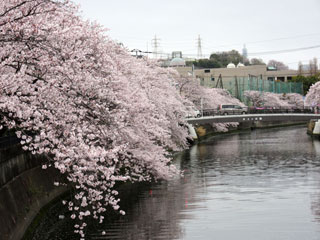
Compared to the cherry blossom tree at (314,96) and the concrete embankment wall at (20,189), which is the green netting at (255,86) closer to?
the cherry blossom tree at (314,96)

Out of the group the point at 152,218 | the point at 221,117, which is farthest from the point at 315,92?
the point at 152,218

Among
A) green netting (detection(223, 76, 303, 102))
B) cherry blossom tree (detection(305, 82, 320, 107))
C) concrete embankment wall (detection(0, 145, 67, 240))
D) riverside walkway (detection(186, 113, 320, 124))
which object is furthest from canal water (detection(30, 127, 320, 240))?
green netting (detection(223, 76, 303, 102))

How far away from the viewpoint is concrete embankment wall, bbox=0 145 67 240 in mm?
21167

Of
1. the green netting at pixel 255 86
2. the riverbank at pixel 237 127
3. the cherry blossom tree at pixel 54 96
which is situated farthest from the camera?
the green netting at pixel 255 86

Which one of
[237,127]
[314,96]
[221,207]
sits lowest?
[237,127]

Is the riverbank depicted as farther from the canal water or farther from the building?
the canal water

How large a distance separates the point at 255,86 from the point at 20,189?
113172 mm

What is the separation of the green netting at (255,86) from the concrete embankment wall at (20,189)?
96878 millimetres

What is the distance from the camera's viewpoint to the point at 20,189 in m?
24.5

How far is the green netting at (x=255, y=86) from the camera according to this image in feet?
413

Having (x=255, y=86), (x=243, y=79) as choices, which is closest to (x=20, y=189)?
(x=243, y=79)

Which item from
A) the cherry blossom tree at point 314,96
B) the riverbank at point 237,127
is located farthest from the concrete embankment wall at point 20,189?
the cherry blossom tree at point 314,96

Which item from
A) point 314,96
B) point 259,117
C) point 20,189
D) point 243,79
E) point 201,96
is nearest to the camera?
point 20,189

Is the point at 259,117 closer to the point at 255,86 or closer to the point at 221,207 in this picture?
the point at 255,86
